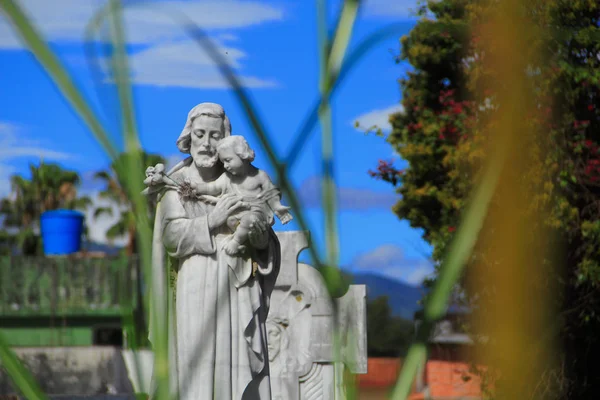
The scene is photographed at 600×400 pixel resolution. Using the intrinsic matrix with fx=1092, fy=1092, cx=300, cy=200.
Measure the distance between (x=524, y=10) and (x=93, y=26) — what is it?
347 mm

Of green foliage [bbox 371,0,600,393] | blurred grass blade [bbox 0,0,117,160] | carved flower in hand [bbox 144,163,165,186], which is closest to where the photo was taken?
blurred grass blade [bbox 0,0,117,160]

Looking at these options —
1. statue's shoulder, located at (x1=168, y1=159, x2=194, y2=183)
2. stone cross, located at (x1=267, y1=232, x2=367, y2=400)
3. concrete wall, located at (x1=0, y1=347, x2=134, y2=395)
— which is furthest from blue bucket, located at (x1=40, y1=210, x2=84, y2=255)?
statue's shoulder, located at (x1=168, y1=159, x2=194, y2=183)

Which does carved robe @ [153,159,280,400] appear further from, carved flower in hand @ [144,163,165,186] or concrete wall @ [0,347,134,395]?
concrete wall @ [0,347,134,395]

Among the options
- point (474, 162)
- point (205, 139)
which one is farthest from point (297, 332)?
point (205, 139)

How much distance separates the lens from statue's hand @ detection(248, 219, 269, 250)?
18.3 feet

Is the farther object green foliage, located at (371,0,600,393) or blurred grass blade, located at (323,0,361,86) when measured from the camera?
green foliage, located at (371,0,600,393)

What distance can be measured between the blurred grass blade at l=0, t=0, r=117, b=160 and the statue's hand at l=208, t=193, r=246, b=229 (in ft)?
15.9

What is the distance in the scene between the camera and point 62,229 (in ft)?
89.6

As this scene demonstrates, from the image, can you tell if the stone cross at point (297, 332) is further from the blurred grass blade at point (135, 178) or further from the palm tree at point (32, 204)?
the palm tree at point (32, 204)

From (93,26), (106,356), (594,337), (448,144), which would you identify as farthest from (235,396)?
(106,356)

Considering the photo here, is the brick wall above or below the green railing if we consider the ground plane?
below

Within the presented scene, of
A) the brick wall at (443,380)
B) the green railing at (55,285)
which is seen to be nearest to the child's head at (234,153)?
the brick wall at (443,380)

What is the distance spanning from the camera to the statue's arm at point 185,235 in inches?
221

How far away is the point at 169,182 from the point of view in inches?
224
